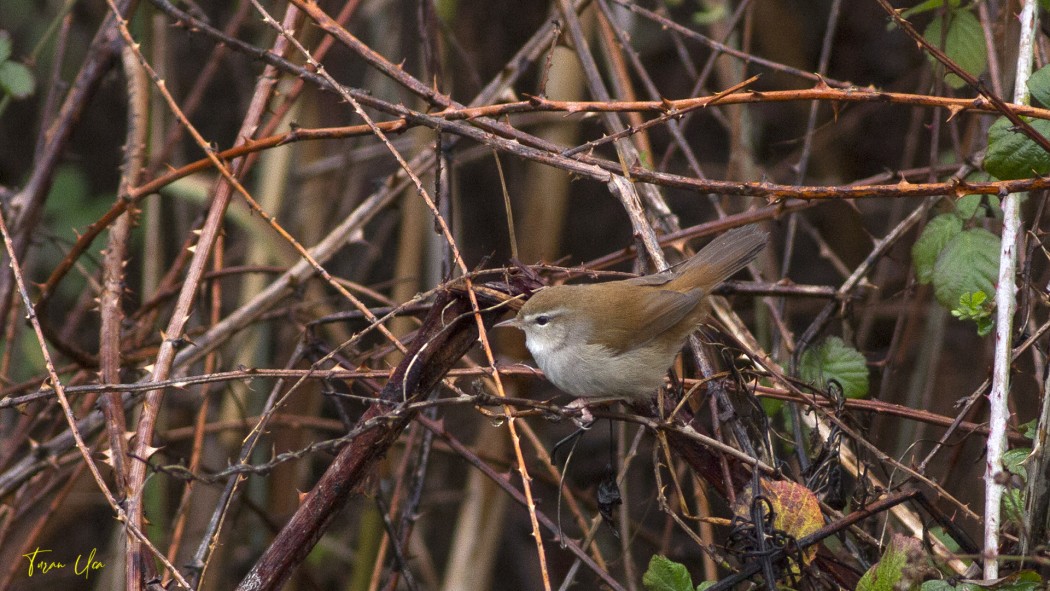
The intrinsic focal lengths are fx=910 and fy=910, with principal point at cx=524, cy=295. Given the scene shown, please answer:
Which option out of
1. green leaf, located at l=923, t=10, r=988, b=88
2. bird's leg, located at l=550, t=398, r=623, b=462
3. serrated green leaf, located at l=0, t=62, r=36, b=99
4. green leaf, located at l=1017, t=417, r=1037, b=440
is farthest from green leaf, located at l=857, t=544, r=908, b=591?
serrated green leaf, located at l=0, t=62, r=36, b=99

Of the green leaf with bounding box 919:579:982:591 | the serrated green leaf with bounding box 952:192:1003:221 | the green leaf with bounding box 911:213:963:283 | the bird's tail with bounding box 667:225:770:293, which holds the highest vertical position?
the serrated green leaf with bounding box 952:192:1003:221

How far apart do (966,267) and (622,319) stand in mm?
1021

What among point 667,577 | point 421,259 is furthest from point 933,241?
point 421,259

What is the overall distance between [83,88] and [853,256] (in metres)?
4.69

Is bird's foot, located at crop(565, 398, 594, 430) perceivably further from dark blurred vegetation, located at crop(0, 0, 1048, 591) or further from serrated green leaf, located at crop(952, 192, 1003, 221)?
serrated green leaf, located at crop(952, 192, 1003, 221)

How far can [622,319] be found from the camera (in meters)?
2.96

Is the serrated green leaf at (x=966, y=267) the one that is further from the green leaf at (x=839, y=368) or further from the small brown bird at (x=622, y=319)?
the small brown bird at (x=622, y=319)

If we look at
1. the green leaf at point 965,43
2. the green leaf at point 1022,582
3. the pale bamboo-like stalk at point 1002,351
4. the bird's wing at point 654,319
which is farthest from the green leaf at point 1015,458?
the green leaf at point 965,43

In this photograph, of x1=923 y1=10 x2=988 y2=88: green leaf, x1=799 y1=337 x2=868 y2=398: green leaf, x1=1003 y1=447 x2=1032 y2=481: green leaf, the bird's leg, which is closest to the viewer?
x1=1003 y1=447 x2=1032 y2=481: green leaf

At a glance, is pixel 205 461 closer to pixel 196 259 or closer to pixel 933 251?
pixel 196 259

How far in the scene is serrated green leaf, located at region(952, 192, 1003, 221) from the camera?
8.21ft

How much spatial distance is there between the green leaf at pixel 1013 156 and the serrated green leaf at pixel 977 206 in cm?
27

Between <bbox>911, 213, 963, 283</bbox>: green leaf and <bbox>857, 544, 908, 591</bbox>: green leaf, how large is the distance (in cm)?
106

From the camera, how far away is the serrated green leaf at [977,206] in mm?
2504
